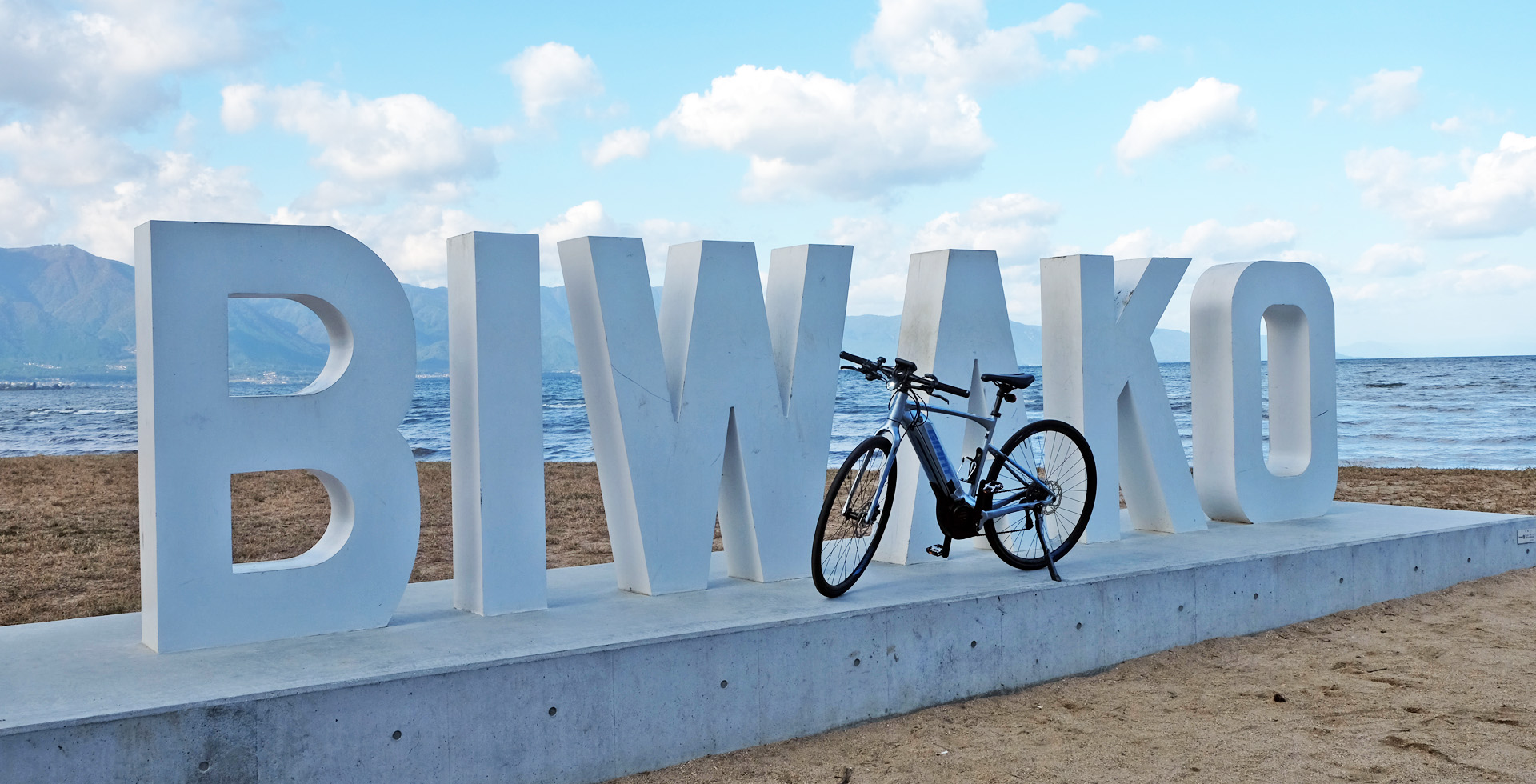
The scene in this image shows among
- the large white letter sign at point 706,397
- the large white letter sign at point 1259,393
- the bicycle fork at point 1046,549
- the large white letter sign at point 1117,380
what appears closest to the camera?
the large white letter sign at point 706,397

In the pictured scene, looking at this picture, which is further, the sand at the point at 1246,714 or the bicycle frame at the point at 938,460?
the bicycle frame at the point at 938,460

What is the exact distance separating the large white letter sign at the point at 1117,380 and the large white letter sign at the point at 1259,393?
1.16 ft

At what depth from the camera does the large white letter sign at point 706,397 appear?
4.58m

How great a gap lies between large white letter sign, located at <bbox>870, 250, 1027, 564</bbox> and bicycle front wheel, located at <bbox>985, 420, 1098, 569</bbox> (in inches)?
12.5

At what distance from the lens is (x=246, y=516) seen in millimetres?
11414

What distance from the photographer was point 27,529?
33.0ft

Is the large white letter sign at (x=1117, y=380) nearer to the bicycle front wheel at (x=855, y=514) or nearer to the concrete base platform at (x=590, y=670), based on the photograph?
the concrete base platform at (x=590, y=670)

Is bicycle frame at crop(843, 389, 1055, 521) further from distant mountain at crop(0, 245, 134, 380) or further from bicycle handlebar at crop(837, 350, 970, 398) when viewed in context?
distant mountain at crop(0, 245, 134, 380)

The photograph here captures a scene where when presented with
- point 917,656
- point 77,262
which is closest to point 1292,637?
point 917,656

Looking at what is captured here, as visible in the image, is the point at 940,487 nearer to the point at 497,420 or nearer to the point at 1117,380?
the point at 1117,380

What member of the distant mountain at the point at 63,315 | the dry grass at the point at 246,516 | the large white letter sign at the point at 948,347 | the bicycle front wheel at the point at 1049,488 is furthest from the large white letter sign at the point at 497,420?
the distant mountain at the point at 63,315

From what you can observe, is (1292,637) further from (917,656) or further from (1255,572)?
(917,656)

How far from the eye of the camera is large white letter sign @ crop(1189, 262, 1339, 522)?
6672mm

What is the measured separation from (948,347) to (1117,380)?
1.25m
